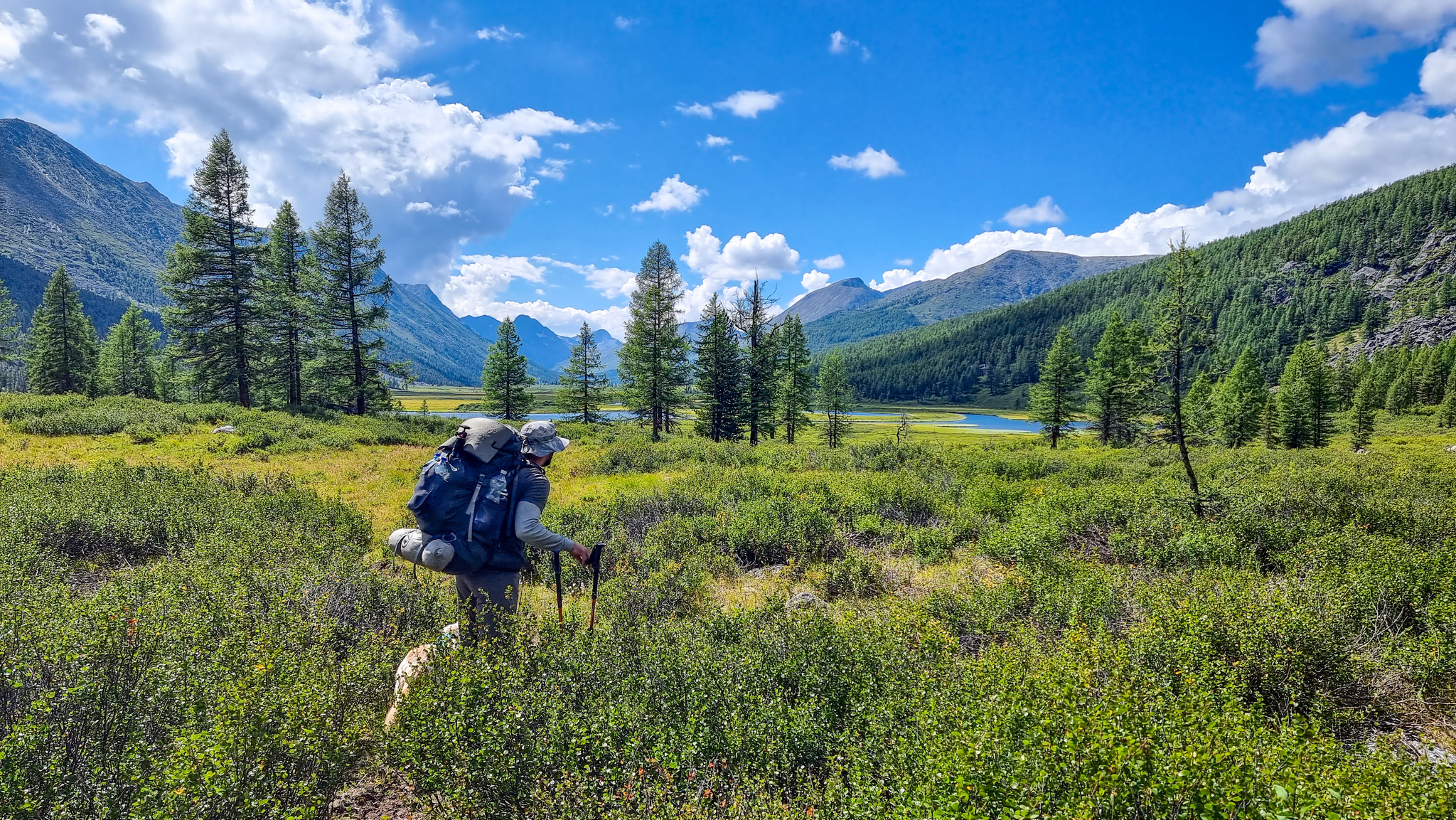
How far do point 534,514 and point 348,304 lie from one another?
3124cm

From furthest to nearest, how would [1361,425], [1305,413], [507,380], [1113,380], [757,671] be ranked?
1. [1361,425]
2. [1305,413]
3. [507,380]
4. [1113,380]
5. [757,671]

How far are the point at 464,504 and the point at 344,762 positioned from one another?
6.53 feet

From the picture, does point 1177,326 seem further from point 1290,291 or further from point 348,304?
point 1290,291

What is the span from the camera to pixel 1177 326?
44.5ft

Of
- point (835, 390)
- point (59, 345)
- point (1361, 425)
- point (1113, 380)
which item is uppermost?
point (59, 345)

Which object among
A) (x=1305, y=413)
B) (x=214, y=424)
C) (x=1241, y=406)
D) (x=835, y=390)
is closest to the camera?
(x=214, y=424)

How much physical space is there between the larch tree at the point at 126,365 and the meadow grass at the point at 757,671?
52.6 metres

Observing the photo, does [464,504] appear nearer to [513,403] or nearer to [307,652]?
[307,652]

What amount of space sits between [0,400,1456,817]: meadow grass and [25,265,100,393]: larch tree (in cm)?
4789

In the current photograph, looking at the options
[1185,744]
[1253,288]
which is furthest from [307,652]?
[1253,288]

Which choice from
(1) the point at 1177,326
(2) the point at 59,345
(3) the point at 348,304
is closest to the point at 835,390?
(1) the point at 1177,326

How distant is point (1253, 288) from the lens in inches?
5876

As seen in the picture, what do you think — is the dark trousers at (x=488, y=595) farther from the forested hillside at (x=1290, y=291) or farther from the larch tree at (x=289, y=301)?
the forested hillside at (x=1290, y=291)

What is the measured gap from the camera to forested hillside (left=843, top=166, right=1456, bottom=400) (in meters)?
125
